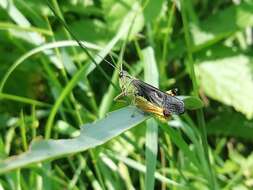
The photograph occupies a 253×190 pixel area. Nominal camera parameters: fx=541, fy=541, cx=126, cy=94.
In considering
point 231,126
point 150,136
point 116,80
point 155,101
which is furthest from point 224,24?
point 155,101

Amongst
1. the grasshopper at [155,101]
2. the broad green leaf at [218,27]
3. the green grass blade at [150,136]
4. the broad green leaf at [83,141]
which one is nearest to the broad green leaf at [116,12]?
the broad green leaf at [218,27]

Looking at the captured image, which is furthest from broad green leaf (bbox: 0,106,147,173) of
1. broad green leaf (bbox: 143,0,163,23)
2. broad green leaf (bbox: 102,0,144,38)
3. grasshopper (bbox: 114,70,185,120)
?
broad green leaf (bbox: 102,0,144,38)

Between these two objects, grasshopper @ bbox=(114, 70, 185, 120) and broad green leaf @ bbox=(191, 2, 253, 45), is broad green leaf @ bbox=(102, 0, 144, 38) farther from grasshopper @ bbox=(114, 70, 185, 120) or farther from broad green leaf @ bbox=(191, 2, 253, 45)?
grasshopper @ bbox=(114, 70, 185, 120)

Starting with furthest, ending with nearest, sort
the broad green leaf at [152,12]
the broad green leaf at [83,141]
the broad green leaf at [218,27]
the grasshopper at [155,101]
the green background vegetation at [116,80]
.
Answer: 1. the broad green leaf at [218,27]
2. the broad green leaf at [152,12]
3. the green background vegetation at [116,80]
4. the grasshopper at [155,101]
5. the broad green leaf at [83,141]

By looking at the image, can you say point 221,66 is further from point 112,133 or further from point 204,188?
point 112,133

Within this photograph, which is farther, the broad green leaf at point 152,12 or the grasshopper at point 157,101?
the broad green leaf at point 152,12

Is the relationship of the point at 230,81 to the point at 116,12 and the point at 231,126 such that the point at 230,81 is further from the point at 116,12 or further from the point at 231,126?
the point at 116,12

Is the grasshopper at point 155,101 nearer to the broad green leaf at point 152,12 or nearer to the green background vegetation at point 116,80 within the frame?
the green background vegetation at point 116,80
